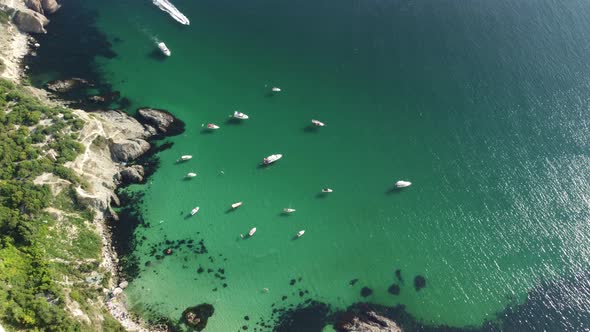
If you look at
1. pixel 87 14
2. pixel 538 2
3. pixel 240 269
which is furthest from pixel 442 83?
pixel 87 14

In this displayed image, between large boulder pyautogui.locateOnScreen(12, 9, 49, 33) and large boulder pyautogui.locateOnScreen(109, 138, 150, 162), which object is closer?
large boulder pyautogui.locateOnScreen(109, 138, 150, 162)

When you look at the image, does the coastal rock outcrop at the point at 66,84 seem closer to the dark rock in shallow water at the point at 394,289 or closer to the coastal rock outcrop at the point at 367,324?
the coastal rock outcrop at the point at 367,324

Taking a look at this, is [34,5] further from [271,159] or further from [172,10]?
[271,159]

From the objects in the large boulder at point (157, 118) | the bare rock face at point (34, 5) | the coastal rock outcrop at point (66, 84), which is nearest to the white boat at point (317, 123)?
the large boulder at point (157, 118)

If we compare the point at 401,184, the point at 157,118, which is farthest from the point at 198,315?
the point at 401,184

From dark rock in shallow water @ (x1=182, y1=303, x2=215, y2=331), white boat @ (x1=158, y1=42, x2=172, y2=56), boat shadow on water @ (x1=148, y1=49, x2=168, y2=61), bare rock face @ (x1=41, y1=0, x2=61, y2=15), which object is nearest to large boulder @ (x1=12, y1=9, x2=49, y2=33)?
bare rock face @ (x1=41, y1=0, x2=61, y2=15)

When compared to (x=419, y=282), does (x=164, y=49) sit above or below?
above

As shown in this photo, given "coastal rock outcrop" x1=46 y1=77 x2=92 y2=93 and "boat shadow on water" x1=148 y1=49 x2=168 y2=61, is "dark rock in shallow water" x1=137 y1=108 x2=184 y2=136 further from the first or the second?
"boat shadow on water" x1=148 y1=49 x2=168 y2=61

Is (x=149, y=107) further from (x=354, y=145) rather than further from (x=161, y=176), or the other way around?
(x=354, y=145)

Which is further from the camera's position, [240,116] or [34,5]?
[34,5]
